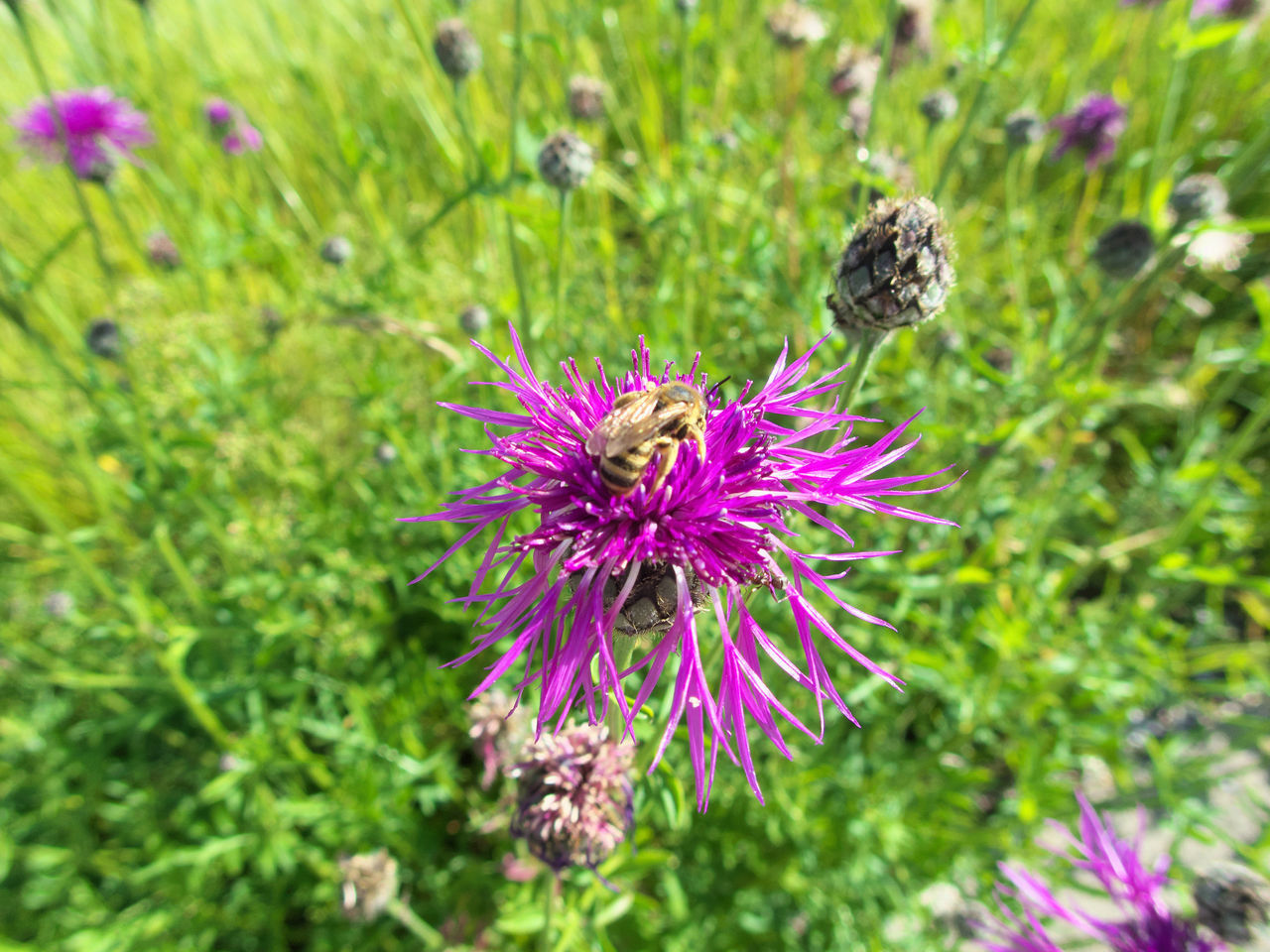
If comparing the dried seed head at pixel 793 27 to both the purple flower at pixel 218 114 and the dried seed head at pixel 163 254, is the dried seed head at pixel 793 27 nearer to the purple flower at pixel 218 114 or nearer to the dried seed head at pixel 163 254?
the purple flower at pixel 218 114

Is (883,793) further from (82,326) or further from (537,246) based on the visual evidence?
(82,326)

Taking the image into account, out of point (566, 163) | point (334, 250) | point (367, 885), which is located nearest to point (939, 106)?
point (566, 163)

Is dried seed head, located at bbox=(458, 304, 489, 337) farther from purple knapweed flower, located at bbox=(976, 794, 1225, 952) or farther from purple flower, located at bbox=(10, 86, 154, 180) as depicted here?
purple knapweed flower, located at bbox=(976, 794, 1225, 952)


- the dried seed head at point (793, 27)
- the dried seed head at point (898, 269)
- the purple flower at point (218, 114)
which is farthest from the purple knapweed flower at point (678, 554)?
the purple flower at point (218, 114)

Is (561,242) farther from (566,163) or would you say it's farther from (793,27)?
(793,27)

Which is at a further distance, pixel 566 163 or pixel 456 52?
pixel 456 52

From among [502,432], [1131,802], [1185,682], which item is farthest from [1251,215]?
[502,432]
